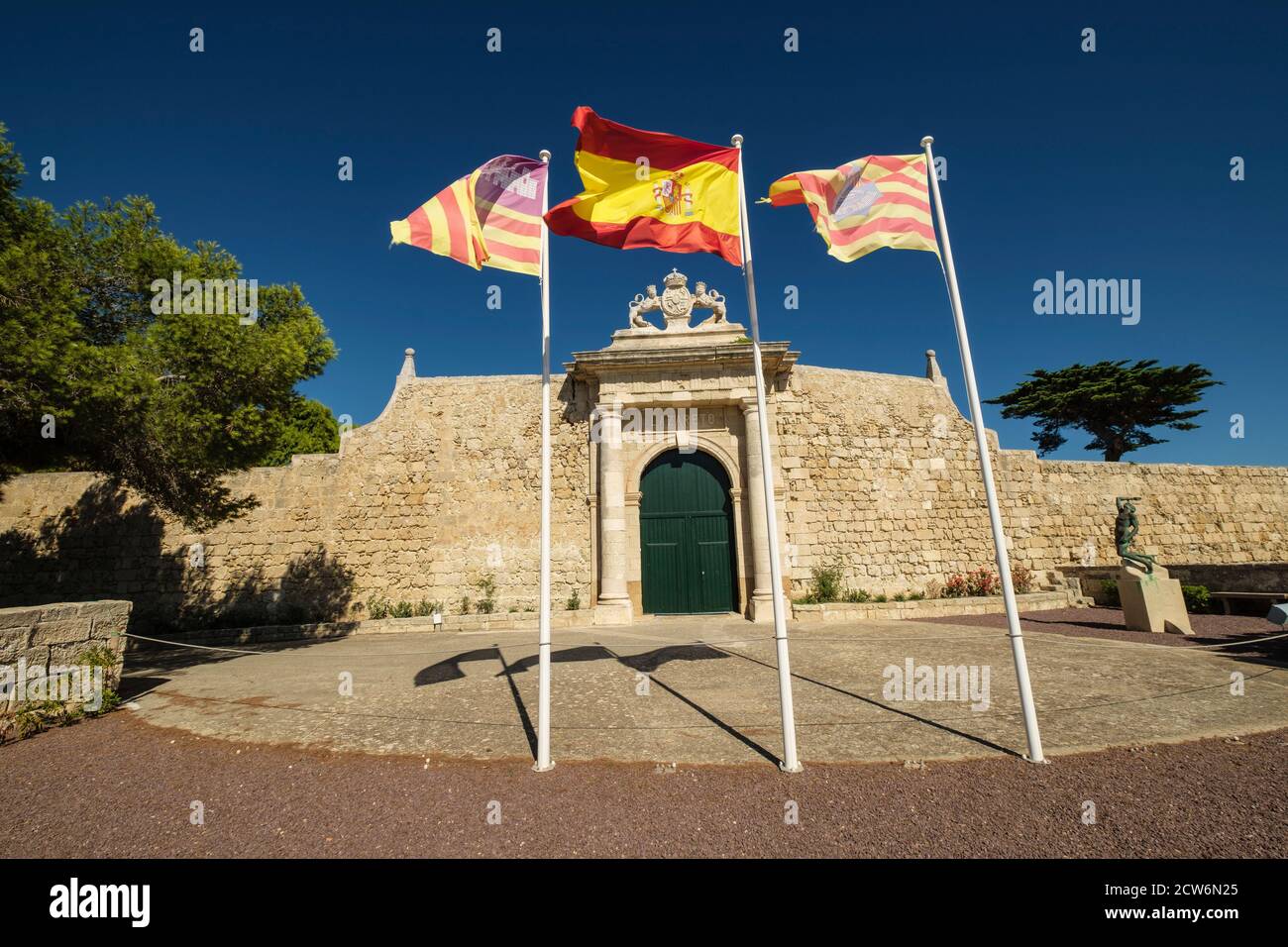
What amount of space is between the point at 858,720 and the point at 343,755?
4310mm

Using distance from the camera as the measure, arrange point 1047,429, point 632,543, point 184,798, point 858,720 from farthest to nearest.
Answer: point 1047,429, point 632,543, point 858,720, point 184,798

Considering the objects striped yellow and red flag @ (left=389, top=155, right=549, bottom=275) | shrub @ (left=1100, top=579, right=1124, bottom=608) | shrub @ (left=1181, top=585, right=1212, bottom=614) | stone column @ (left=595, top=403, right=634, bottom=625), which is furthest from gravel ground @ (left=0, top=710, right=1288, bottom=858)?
shrub @ (left=1100, top=579, right=1124, bottom=608)

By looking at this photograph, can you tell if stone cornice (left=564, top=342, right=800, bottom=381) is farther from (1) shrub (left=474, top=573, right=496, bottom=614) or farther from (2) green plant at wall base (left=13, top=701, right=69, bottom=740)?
(2) green plant at wall base (left=13, top=701, right=69, bottom=740)

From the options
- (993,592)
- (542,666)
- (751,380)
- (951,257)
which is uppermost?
(751,380)

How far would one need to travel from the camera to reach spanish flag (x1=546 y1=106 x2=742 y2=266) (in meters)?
4.75

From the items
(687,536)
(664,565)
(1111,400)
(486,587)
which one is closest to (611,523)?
(664,565)

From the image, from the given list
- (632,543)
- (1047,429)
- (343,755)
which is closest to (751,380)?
(632,543)

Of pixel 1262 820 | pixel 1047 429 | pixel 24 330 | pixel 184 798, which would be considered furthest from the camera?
pixel 1047 429

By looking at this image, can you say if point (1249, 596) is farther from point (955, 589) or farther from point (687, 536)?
point (687, 536)

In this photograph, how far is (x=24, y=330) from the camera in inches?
235

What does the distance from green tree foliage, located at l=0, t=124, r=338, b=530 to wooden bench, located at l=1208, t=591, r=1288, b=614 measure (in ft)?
58.9

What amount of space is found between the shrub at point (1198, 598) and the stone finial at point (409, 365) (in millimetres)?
18865

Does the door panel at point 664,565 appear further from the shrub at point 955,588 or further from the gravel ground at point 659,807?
the gravel ground at point 659,807
